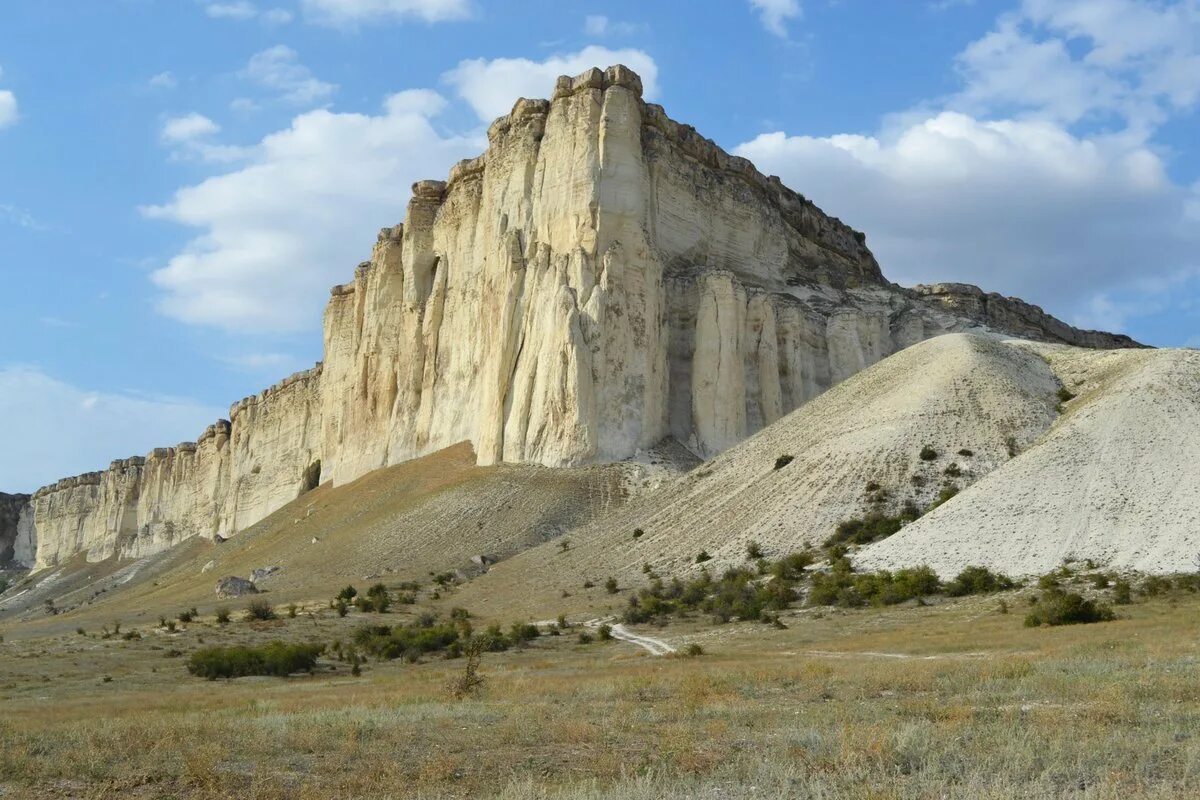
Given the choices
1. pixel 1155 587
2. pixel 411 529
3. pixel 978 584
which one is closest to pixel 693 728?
pixel 1155 587

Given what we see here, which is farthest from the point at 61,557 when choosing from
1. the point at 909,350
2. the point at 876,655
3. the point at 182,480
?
the point at 876,655

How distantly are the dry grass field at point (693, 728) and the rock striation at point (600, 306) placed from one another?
32.0 metres

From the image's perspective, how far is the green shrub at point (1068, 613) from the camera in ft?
76.6

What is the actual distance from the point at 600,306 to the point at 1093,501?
27.6 metres

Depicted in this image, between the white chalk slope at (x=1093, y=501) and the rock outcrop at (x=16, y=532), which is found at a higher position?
the rock outcrop at (x=16, y=532)

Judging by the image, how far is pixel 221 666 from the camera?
84.2ft

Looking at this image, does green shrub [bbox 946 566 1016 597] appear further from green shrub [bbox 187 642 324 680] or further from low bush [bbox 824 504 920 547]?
green shrub [bbox 187 642 324 680]

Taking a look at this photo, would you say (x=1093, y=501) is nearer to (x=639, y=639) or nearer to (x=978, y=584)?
(x=978, y=584)

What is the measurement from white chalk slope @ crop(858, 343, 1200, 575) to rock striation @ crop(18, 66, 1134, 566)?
862 inches

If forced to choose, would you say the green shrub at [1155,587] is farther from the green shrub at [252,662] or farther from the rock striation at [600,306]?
the rock striation at [600,306]

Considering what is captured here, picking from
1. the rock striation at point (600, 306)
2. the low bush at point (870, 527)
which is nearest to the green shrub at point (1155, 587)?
the low bush at point (870, 527)

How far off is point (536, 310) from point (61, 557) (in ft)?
306

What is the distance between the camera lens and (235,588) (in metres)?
48.8

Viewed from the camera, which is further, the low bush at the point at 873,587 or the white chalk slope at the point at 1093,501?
the white chalk slope at the point at 1093,501
